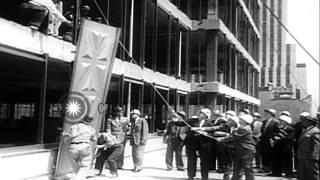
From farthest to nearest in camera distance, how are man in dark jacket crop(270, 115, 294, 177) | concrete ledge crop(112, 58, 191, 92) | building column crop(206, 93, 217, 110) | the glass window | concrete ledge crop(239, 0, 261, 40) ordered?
concrete ledge crop(239, 0, 261, 40), building column crop(206, 93, 217, 110), concrete ledge crop(112, 58, 191, 92), the glass window, man in dark jacket crop(270, 115, 294, 177)

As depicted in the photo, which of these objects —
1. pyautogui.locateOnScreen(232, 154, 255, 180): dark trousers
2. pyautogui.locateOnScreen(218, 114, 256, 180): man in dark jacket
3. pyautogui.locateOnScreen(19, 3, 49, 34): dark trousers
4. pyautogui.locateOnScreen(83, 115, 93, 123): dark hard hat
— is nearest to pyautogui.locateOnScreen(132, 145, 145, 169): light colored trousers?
pyautogui.locateOnScreen(83, 115, 93, 123): dark hard hat

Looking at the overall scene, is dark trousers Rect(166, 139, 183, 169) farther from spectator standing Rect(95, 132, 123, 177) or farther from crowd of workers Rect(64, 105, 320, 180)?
spectator standing Rect(95, 132, 123, 177)

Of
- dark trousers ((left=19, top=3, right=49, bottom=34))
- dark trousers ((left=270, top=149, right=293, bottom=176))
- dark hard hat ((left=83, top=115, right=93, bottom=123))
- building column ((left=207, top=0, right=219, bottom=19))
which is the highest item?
building column ((left=207, top=0, right=219, bottom=19))

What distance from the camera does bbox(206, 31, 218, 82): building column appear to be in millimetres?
28812

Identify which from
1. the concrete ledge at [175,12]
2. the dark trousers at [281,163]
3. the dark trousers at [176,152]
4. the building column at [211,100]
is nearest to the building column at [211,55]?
the building column at [211,100]

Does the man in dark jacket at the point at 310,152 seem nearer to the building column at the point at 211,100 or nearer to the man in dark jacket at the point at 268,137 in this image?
the man in dark jacket at the point at 268,137

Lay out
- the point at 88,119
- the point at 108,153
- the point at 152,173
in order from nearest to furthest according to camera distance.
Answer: the point at 88,119 → the point at 108,153 → the point at 152,173

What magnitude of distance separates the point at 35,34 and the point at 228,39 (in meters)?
24.5

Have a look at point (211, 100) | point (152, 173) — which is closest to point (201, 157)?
point (152, 173)

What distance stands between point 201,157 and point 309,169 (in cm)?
253

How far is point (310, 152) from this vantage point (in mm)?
8797

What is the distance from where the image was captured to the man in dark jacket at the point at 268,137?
40.5 feet

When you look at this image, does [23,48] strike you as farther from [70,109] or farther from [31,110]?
[31,110]

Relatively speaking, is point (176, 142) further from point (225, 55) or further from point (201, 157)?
point (225, 55)
